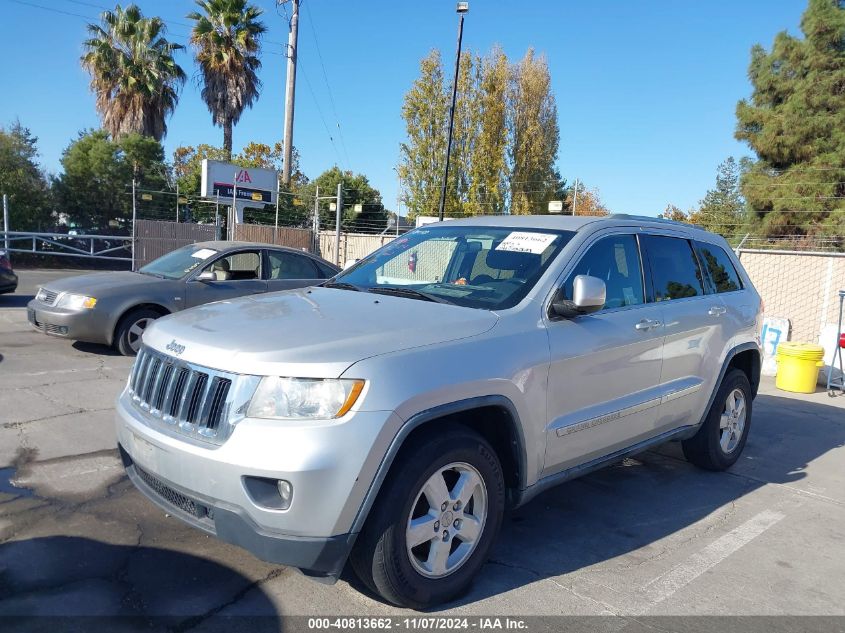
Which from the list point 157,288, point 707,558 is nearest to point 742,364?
point 707,558

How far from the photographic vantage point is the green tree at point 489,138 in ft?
105

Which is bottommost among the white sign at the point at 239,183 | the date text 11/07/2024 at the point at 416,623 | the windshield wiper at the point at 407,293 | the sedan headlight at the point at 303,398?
the date text 11/07/2024 at the point at 416,623

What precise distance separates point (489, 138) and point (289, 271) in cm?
2501

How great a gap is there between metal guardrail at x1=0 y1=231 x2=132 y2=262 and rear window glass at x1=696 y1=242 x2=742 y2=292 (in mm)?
20182

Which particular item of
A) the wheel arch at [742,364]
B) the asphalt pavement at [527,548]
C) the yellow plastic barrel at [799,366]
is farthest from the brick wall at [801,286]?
the wheel arch at [742,364]

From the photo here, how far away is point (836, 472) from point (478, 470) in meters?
4.15

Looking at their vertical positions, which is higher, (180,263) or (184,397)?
(180,263)

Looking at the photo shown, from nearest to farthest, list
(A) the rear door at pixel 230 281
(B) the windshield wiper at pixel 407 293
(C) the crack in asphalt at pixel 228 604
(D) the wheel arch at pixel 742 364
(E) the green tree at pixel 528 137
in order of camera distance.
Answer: (C) the crack in asphalt at pixel 228 604
(B) the windshield wiper at pixel 407 293
(D) the wheel arch at pixel 742 364
(A) the rear door at pixel 230 281
(E) the green tree at pixel 528 137

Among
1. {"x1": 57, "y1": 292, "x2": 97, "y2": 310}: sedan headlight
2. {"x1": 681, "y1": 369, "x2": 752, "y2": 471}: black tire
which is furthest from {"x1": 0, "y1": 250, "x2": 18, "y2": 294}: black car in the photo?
{"x1": 681, "y1": 369, "x2": 752, "y2": 471}: black tire

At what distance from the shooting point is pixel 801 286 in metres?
10.6

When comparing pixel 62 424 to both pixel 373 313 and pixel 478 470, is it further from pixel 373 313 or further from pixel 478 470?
pixel 478 470

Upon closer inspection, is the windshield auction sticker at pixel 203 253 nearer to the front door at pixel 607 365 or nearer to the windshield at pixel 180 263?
the windshield at pixel 180 263

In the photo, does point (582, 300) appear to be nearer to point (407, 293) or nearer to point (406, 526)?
point (407, 293)

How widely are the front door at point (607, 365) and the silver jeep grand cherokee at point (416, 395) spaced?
0.01 m
